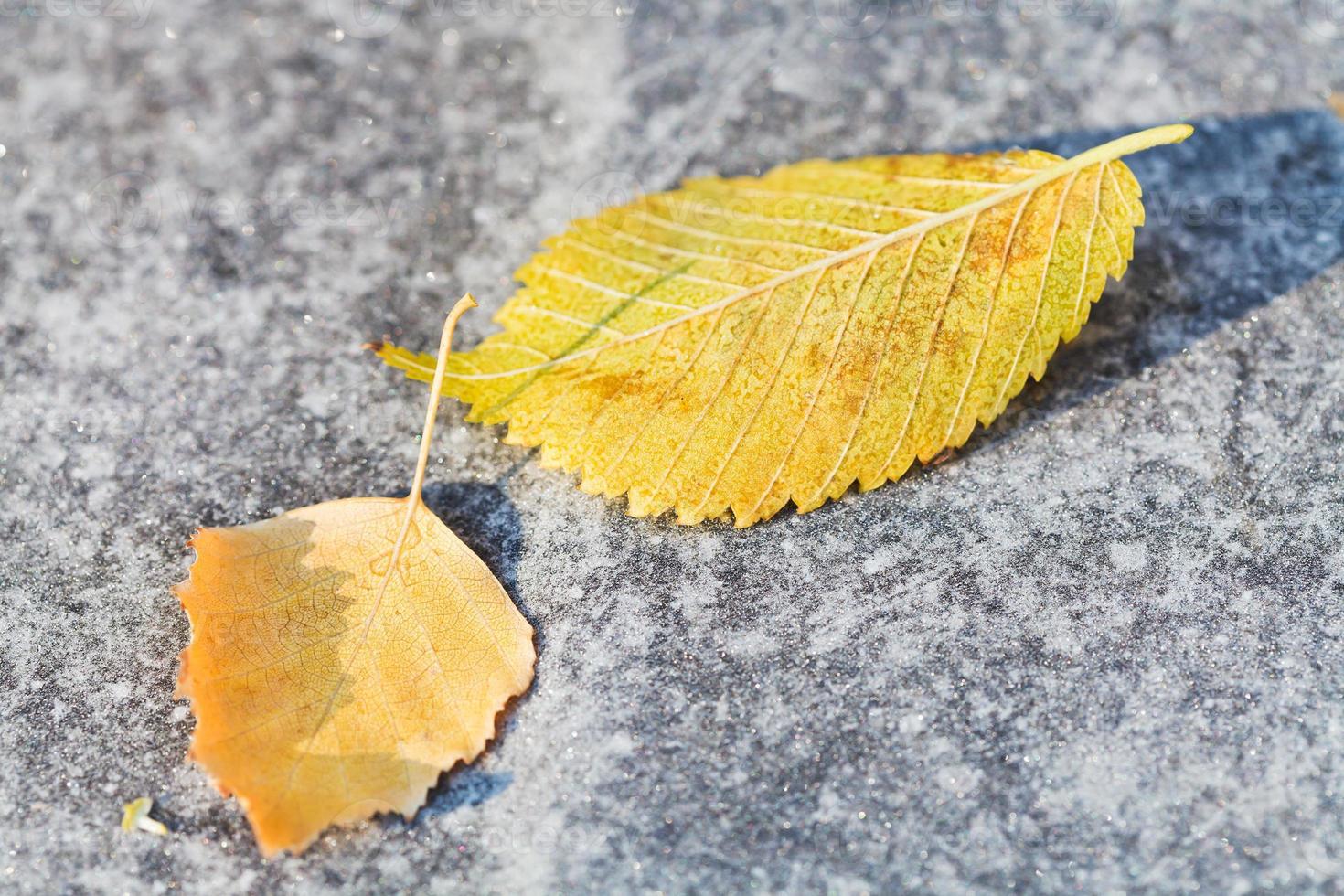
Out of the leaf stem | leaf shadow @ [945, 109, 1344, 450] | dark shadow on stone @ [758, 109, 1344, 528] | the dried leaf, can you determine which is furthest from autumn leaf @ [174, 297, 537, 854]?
leaf shadow @ [945, 109, 1344, 450]

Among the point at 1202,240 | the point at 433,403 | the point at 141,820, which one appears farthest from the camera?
the point at 1202,240

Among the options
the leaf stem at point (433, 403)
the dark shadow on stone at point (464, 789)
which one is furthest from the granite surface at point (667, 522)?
the leaf stem at point (433, 403)

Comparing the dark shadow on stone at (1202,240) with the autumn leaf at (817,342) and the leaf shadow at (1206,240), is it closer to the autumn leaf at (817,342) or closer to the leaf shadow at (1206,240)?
the leaf shadow at (1206,240)

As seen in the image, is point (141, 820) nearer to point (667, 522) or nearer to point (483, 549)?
point (483, 549)

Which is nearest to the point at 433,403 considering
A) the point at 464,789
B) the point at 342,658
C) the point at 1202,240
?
the point at 342,658

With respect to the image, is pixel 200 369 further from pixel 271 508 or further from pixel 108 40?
pixel 108 40
